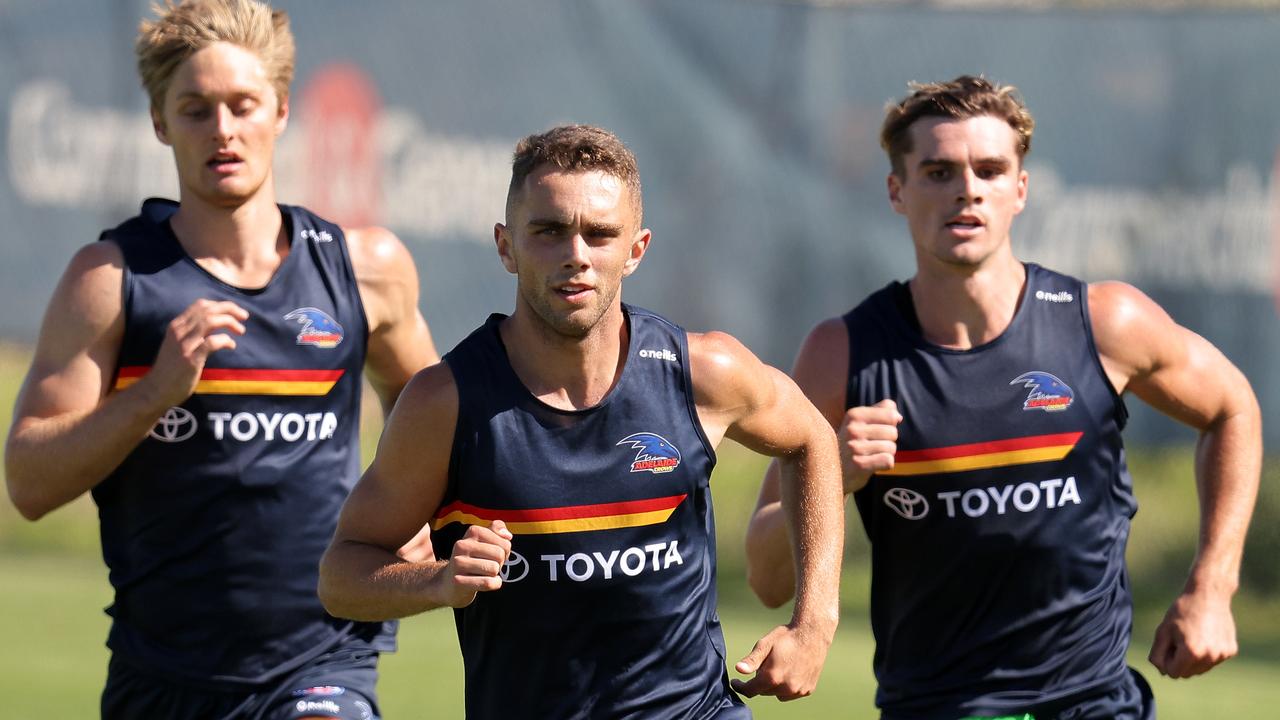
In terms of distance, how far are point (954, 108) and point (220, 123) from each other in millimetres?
1975

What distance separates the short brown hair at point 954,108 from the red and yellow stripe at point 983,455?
31.6 inches

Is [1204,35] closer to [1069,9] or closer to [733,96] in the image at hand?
[1069,9]

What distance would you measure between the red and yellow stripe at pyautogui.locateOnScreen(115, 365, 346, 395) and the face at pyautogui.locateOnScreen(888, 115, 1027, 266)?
1652 mm

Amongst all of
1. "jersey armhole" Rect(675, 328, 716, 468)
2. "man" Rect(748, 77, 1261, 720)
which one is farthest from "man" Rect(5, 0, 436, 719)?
"man" Rect(748, 77, 1261, 720)

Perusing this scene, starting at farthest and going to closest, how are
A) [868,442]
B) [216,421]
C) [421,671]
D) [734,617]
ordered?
[734,617] < [421,671] < [216,421] < [868,442]

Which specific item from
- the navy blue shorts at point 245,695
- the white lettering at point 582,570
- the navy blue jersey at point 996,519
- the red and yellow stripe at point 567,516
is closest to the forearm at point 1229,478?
the navy blue jersey at point 996,519

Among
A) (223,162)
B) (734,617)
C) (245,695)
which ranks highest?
(223,162)

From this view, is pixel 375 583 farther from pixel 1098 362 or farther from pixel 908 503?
pixel 1098 362

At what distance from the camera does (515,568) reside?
386 cm

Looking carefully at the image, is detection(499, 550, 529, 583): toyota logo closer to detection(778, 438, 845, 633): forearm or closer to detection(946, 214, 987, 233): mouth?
detection(778, 438, 845, 633): forearm

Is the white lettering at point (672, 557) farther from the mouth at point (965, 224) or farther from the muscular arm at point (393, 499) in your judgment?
the mouth at point (965, 224)

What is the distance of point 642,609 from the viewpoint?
393 centimetres

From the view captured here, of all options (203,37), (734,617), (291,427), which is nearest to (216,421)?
(291,427)

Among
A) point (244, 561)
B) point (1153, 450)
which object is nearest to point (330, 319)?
point (244, 561)
